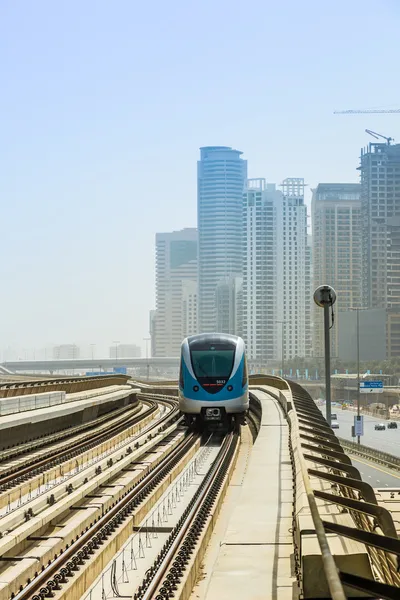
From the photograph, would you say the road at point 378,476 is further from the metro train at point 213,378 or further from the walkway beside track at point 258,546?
the walkway beside track at point 258,546

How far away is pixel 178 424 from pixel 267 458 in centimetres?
1791

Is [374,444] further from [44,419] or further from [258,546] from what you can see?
[258,546]

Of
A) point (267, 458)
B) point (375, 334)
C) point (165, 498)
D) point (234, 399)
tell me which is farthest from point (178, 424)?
point (375, 334)

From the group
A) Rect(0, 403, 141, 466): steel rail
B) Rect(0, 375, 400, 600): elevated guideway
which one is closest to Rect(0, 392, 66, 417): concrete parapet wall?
Rect(0, 403, 141, 466): steel rail

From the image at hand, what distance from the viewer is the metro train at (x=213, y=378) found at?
93.8 ft

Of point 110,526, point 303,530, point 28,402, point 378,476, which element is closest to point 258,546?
point 303,530

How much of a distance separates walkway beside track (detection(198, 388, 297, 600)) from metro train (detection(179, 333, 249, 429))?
44.3 ft

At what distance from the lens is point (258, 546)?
974cm

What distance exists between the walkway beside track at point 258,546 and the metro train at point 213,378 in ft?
44.3

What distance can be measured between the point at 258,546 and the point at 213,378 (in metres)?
18.8

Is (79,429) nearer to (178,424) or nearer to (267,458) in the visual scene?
(178,424)

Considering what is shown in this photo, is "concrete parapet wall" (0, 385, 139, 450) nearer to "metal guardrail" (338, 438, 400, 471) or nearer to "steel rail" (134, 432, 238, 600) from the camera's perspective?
"steel rail" (134, 432, 238, 600)

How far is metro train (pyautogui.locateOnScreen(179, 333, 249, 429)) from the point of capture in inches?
1125

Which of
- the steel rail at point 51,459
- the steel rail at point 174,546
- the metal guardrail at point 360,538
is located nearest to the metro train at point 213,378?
the steel rail at point 51,459
